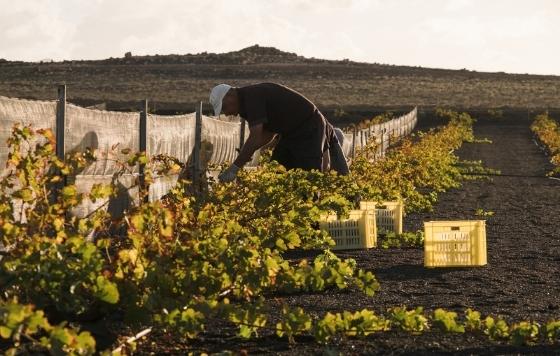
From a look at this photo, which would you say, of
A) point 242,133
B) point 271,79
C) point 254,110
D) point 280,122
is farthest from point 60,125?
point 271,79

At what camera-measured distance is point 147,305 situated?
5.17 metres

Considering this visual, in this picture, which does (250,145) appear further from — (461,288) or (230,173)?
(461,288)

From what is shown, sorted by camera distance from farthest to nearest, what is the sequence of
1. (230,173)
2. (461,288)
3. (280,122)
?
(280,122) < (230,173) < (461,288)

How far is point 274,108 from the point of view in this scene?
1037 cm

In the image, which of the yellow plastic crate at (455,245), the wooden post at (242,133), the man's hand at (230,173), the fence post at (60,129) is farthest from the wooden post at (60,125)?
the wooden post at (242,133)

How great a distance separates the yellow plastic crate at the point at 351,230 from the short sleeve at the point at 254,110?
3.93 ft

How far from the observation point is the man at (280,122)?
32.0 feet

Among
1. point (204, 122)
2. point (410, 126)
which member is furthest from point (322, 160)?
point (410, 126)

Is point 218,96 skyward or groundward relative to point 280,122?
skyward

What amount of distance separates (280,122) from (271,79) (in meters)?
89.2

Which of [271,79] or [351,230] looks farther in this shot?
[271,79]

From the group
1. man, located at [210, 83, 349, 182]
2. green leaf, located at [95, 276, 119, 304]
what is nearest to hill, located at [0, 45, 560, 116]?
man, located at [210, 83, 349, 182]

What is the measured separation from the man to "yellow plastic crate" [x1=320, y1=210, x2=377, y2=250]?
20.4 inches

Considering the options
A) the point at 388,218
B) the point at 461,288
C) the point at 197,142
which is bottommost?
the point at 461,288
